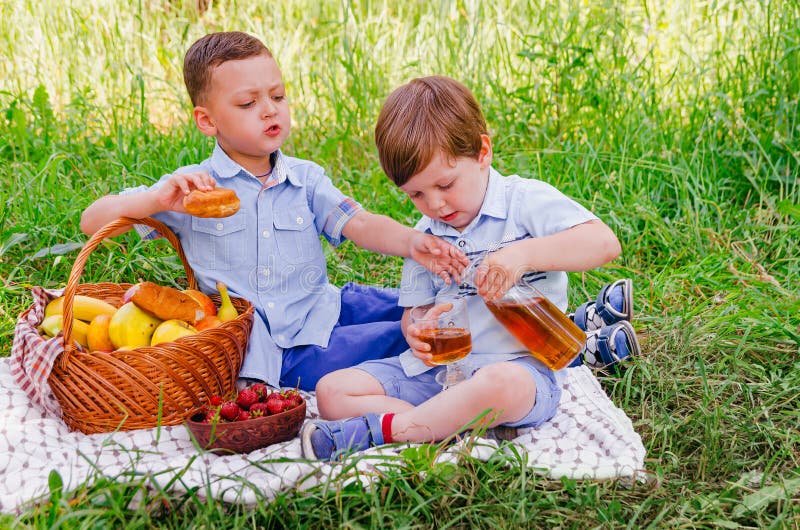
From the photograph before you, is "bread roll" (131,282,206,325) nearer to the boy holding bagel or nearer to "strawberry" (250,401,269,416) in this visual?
the boy holding bagel

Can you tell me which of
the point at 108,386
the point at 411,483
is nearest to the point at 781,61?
the point at 411,483

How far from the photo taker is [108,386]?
7.88 feet

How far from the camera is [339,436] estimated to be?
2.30 meters

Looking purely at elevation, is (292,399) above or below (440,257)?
below

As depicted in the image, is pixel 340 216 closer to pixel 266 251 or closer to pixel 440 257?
pixel 266 251

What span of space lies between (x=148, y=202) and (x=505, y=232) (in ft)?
3.76

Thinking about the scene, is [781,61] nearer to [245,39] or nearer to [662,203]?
[662,203]

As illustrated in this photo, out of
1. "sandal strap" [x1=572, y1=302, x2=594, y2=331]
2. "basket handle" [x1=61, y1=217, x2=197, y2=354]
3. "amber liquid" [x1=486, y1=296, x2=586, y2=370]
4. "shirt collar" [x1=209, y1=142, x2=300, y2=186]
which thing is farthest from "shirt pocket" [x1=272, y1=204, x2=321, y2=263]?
"sandal strap" [x1=572, y1=302, x2=594, y2=331]

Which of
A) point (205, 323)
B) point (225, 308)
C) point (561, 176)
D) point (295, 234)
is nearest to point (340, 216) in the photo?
point (295, 234)

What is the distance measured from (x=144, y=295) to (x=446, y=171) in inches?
38.6

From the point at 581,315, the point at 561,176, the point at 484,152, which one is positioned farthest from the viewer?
the point at 561,176

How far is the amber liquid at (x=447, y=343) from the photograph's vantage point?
228 cm

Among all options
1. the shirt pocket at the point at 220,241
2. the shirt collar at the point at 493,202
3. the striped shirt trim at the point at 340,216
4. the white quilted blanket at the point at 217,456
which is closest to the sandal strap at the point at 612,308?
the white quilted blanket at the point at 217,456

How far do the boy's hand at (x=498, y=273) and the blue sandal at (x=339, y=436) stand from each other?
48cm
